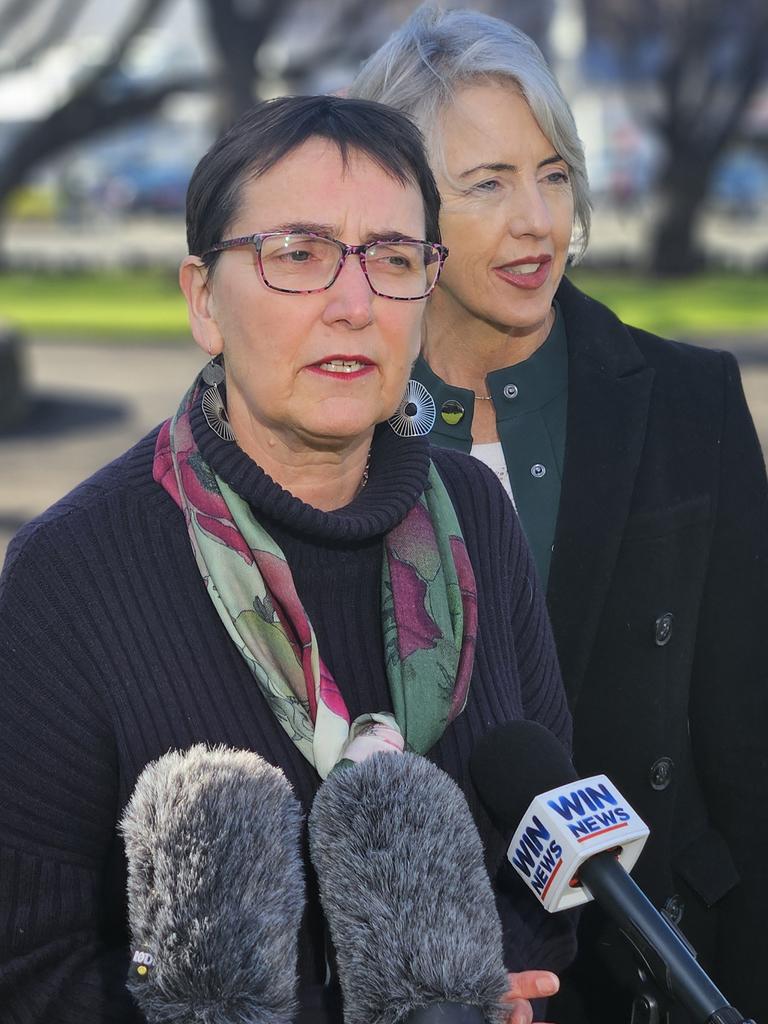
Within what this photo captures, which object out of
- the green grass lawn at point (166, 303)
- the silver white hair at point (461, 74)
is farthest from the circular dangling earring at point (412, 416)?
the green grass lawn at point (166, 303)

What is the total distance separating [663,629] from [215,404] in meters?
1.02

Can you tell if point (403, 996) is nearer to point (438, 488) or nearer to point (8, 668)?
point (8, 668)

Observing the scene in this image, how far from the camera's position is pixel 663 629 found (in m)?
2.97

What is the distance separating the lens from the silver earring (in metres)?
2.34

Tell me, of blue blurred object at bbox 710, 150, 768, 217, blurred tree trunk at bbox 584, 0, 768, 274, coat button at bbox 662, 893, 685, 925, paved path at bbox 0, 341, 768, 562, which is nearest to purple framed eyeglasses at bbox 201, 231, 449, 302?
coat button at bbox 662, 893, 685, 925

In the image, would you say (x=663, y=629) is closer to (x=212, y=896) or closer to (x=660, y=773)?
(x=660, y=773)

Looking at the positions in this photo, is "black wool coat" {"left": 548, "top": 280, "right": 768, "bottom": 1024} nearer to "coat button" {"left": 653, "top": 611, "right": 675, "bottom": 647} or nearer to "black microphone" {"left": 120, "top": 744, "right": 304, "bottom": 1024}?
"coat button" {"left": 653, "top": 611, "right": 675, "bottom": 647}

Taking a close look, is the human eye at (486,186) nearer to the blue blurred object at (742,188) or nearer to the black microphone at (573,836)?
the black microphone at (573,836)

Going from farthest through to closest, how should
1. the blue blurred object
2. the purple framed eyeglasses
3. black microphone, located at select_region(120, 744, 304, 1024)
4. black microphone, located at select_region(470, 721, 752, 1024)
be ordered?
the blue blurred object
the purple framed eyeglasses
black microphone, located at select_region(120, 744, 304, 1024)
black microphone, located at select_region(470, 721, 752, 1024)

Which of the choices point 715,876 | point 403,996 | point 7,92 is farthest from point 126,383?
point 7,92

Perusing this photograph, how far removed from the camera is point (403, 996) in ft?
5.99

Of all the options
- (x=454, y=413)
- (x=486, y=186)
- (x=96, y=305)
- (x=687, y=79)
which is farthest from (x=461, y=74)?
(x=687, y=79)

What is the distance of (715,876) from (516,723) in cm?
100

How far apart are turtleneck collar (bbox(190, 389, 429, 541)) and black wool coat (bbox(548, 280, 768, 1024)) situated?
2.04 ft
